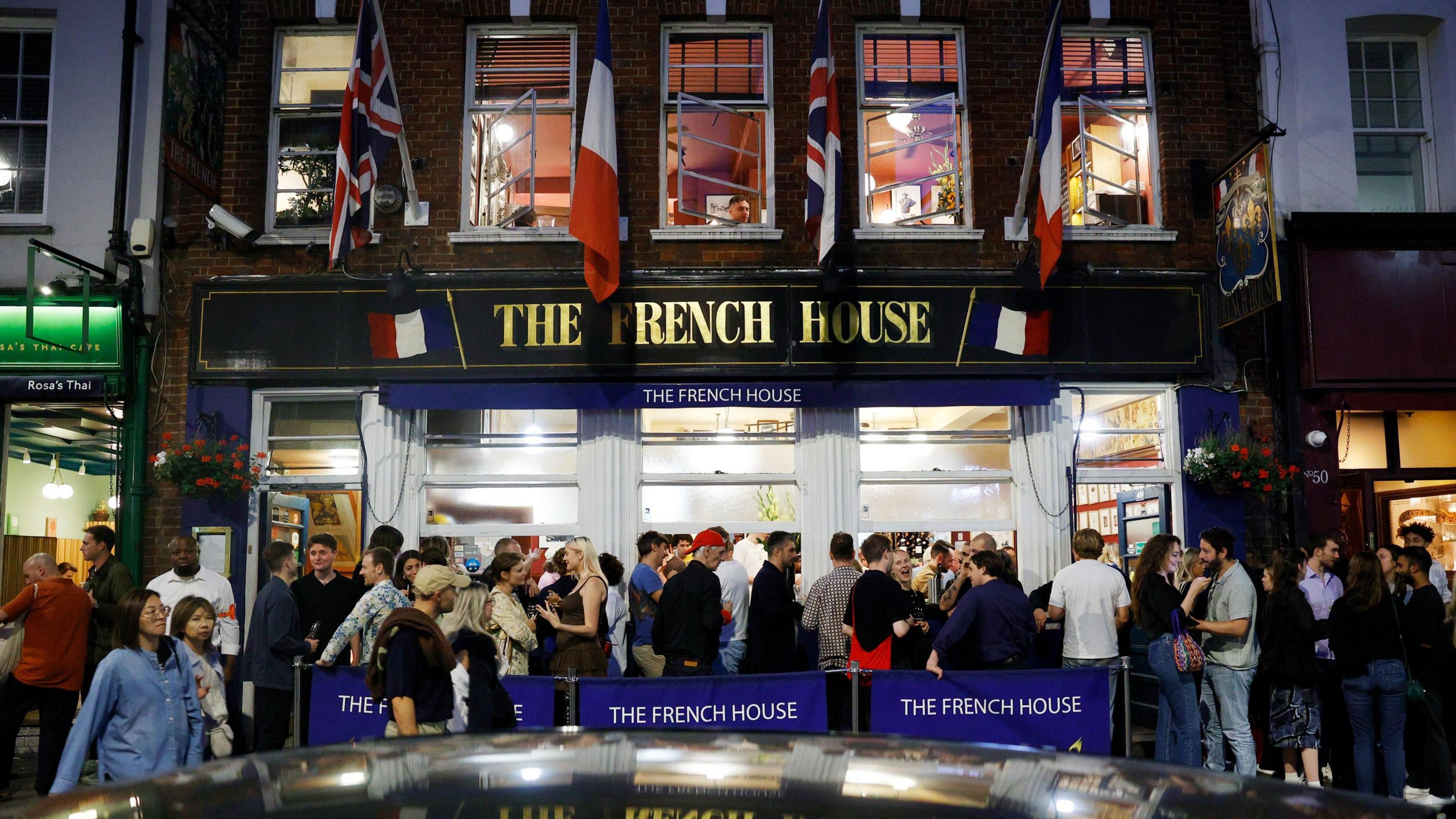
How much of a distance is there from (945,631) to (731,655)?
280cm

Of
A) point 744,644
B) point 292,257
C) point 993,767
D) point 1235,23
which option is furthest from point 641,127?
point 993,767

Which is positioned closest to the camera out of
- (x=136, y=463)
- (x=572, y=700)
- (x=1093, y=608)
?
(x=572, y=700)

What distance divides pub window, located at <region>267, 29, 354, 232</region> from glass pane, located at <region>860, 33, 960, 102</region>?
576 cm

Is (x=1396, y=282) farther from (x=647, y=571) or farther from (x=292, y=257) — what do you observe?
(x=292, y=257)

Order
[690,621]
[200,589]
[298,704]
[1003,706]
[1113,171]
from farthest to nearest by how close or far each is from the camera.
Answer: [1113,171] < [690,621] < [200,589] < [298,704] < [1003,706]

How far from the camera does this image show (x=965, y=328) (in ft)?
40.7

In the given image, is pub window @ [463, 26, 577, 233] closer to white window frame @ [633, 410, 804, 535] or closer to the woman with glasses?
white window frame @ [633, 410, 804, 535]

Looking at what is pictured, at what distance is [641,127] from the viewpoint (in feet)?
41.7

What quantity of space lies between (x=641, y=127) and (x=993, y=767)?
1153 cm

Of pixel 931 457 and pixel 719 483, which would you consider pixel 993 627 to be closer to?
pixel 931 457

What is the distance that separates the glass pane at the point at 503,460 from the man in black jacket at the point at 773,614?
119 inches

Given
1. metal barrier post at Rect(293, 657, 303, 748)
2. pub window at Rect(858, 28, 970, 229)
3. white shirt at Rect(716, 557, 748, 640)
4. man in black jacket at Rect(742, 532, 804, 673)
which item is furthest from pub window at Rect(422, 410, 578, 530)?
pub window at Rect(858, 28, 970, 229)

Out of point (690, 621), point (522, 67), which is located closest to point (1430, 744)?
point (690, 621)

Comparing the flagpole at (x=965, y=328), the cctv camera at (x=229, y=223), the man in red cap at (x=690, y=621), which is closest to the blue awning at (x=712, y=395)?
the flagpole at (x=965, y=328)
